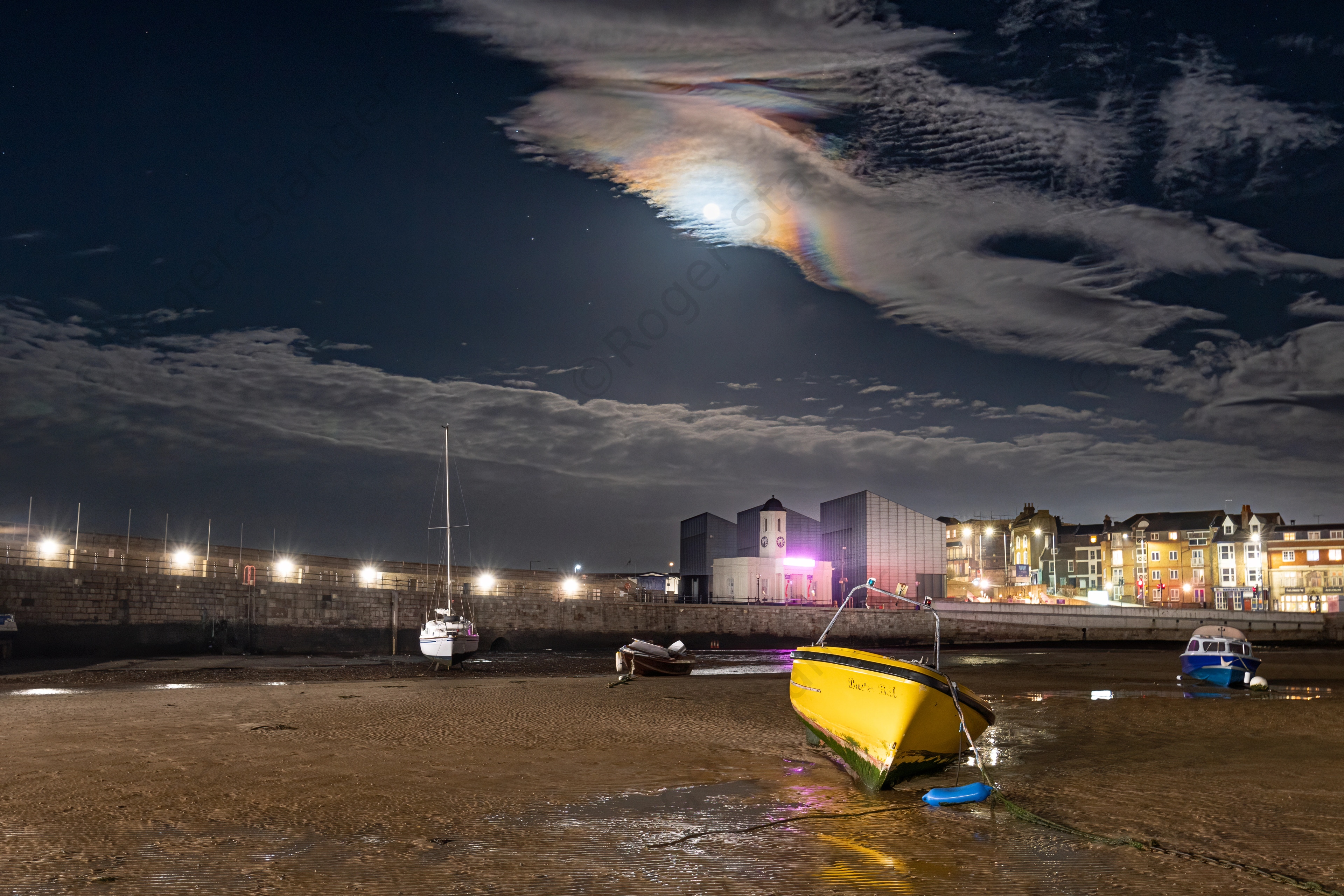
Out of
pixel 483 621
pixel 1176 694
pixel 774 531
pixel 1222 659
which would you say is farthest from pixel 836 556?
pixel 1176 694

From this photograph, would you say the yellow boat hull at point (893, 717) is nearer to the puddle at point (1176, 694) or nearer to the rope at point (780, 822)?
the rope at point (780, 822)

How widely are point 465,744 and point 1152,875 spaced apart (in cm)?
1099

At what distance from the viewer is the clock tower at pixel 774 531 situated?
78.6 metres

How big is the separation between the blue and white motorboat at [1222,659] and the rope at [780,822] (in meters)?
23.7

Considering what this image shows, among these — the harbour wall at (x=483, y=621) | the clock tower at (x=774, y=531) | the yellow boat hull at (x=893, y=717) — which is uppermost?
the clock tower at (x=774, y=531)

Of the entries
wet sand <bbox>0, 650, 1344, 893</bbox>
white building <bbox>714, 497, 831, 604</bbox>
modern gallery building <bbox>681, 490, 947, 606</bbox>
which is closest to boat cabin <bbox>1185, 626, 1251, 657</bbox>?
wet sand <bbox>0, 650, 1344, 893</bbox>

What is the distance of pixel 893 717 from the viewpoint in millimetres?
11633

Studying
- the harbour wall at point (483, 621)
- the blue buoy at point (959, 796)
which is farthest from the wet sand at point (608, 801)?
the harbour wall at point (483, 621)

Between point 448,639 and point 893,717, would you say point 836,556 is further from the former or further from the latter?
point 893,717

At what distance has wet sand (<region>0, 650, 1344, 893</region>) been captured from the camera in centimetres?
809

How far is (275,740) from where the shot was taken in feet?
52.3

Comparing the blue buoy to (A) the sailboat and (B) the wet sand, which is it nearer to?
(B) the wet sand

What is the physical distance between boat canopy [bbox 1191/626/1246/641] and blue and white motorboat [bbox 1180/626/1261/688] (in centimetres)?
2

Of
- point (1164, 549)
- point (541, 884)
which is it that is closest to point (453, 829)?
point (541, 884)
